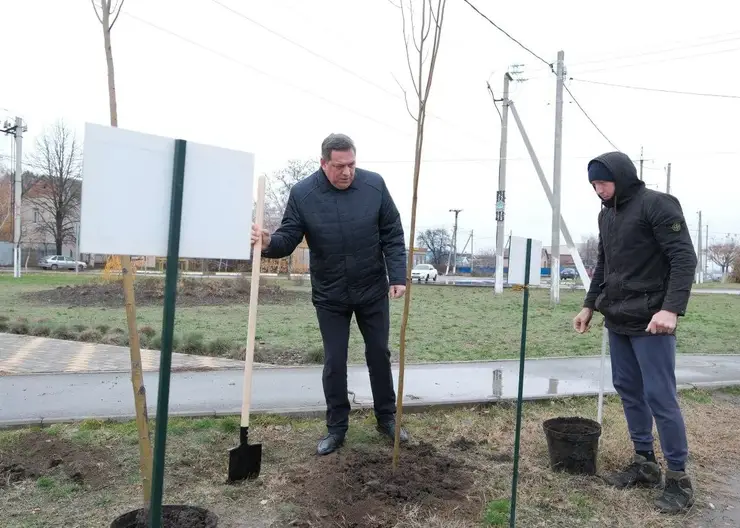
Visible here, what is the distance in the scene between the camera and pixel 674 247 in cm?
318

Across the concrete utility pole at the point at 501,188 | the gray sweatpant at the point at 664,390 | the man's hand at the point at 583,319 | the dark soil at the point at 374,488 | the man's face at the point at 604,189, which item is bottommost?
the dark soil at the point at 374,488

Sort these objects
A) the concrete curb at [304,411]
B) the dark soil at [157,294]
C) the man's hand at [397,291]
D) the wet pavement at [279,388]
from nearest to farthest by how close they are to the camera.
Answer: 1. the man's hand at [397,291]
2. the concrete curb at [304,411]
3. the wet pavement at [279,388]
4. the dark soil at [157,294]

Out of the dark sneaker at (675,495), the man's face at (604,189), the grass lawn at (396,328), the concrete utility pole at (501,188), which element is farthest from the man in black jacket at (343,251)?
the concrete utility pole at (501,188)

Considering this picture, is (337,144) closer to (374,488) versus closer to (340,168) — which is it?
(340,168)

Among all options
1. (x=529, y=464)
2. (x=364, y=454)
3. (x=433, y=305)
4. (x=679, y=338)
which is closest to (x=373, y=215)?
(x=364, y=454)

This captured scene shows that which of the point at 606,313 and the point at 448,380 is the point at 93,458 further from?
the point at 448,380

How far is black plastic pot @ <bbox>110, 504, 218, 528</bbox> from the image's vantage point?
2.42 meters

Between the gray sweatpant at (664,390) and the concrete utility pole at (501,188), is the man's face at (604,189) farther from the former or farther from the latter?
the concrete utility pole at (501,188)

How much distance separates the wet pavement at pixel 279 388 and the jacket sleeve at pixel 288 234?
1724mm

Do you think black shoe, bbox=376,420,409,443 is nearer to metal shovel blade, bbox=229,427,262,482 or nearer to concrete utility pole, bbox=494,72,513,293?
metal shovel blade, bbox=229,427,262,482

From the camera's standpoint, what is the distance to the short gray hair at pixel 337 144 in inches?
142

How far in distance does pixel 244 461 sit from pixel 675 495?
2387 mm

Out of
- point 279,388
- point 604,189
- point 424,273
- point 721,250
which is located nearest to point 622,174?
point 604,189

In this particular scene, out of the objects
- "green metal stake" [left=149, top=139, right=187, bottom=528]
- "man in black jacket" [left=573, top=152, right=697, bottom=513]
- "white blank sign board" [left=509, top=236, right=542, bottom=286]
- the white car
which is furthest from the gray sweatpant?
the white car
